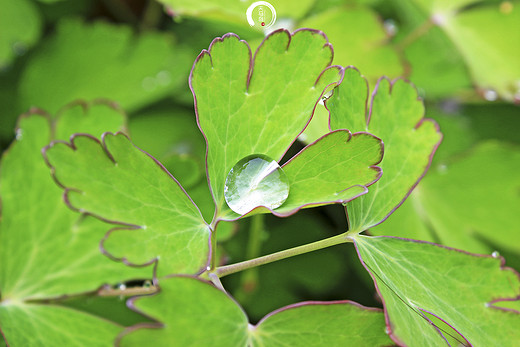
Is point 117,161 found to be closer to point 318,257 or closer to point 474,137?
point 318,257

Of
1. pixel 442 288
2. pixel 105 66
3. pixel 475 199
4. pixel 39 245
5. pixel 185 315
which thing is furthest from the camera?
pixel 105 66

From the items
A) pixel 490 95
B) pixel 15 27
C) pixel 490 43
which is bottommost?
pixel 490 95

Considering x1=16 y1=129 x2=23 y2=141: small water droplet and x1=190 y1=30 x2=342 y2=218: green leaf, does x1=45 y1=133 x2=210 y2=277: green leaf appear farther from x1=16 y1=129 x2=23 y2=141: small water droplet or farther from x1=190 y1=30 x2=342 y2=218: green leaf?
x1=16 y1=129 x2=23 y2=141: small water droplet

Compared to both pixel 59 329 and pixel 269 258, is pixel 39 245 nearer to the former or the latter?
pixel 59 329

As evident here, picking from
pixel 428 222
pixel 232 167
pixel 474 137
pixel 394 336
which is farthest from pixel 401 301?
pixel 474 137

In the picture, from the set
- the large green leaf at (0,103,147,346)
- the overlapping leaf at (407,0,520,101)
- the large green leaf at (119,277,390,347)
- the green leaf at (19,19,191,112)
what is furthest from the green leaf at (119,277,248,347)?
the overlapping leaf at (407,0,520,101)

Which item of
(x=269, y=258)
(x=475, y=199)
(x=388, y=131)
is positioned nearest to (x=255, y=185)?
(x=269, y=258)
